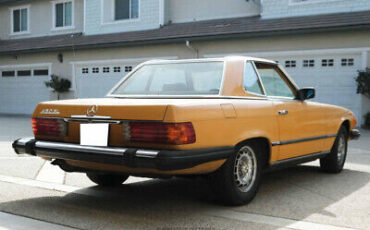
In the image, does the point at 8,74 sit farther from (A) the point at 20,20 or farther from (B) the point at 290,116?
(B) the point at 290,116

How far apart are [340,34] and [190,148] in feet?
37.7

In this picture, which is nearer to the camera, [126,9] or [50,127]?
[50,127]

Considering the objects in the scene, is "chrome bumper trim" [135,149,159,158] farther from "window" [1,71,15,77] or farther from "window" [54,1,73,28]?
"window" [1,71,15,77]

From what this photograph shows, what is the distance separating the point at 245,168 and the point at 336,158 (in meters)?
2.36

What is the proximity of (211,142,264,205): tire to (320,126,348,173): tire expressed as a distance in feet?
6.27

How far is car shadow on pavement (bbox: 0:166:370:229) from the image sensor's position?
4.00 metres

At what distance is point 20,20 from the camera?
23953 mm

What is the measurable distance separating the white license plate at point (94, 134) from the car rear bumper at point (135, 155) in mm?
63

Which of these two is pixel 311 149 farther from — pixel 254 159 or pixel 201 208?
pixel 201 208

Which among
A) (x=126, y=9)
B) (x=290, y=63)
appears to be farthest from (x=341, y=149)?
(x=126, y=9)

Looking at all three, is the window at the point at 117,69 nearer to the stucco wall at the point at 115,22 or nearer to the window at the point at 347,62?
the stucco wall at the point at 115,22

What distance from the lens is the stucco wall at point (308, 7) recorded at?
14.4 m

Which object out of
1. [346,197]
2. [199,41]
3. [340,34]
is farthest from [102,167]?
[199,41]

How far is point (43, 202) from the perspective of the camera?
4684 millimetres
